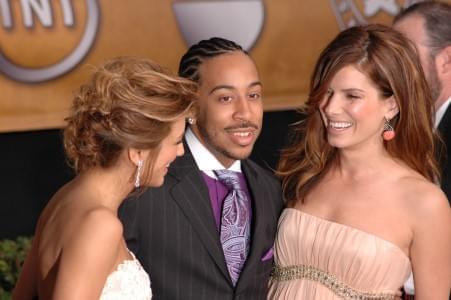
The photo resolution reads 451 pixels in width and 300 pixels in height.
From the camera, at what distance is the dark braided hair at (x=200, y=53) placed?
412cm

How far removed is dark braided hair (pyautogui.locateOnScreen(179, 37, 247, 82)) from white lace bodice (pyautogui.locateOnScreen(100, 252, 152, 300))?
822 mm

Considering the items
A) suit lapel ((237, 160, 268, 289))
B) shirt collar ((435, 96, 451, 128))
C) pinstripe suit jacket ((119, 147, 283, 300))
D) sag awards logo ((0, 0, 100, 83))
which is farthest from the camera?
sag awards logo ((0, 0, 100, 83))

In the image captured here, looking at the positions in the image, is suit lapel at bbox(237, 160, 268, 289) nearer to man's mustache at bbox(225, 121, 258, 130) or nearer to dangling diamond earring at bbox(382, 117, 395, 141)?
man's mustache at bbox(225, 121, 258, 130)

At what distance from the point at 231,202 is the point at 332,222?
0.45m

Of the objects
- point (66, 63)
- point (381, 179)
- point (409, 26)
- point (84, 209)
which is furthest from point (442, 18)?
point (84, 209)

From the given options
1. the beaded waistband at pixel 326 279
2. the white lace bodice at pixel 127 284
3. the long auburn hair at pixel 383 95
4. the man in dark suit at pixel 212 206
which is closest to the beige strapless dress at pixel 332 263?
the beaded waistband at pixel 326 279

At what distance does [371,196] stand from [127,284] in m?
1.18

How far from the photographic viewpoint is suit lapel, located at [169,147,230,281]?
392 centimetres

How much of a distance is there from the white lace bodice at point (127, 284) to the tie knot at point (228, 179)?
0.58m

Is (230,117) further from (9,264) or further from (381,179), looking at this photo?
(9,264)

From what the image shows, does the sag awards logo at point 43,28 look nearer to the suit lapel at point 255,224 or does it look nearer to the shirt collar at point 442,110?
the shirt collar at point 442,110

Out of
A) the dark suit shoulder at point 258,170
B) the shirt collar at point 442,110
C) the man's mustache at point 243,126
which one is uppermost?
the man's mustache at point 243,126

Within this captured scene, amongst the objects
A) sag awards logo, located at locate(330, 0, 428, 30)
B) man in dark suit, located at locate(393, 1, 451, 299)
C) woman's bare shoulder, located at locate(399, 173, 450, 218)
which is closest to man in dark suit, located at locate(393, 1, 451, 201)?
man in dark suit, located at locate(393, 1, 451, 299)

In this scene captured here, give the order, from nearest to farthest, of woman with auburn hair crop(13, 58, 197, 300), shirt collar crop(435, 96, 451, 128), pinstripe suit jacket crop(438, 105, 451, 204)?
1. woman with auburn hair crop(13, 58, 197, 300)
2. pinstripe suit jacket crop(438, 105, 451, 204)
3. shirt collar crop(435, 96, 451, 128)
